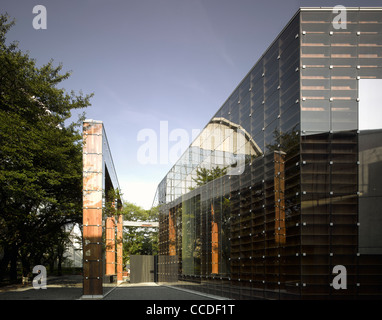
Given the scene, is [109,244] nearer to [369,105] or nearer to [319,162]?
[319,162]

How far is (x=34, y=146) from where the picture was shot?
2423cm

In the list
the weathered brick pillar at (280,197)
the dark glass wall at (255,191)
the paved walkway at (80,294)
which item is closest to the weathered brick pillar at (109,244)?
the paved walkway at (80,294)

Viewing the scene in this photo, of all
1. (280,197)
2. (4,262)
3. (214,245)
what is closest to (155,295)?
(214,245)

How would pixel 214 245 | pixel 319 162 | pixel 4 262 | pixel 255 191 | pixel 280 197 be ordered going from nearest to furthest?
pixel 319 162 < pixel 280 197 < pixel 255 191 < pixel 214 245 < pixel 4 262

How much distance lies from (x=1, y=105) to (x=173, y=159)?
1336cm

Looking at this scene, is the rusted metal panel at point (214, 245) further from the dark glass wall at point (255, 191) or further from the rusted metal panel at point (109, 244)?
the rusted metal panel at point (109, 244)

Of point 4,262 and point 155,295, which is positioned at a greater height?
point 4,262

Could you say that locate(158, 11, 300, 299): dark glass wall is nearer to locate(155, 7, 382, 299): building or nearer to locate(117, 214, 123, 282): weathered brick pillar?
locate(155, 7, 382, 299): building

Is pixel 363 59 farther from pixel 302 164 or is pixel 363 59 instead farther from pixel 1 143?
pixel 1 143

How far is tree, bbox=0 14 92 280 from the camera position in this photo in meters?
23.8

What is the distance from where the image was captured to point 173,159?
112ft

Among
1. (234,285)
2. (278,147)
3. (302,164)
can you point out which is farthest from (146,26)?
(234,285)

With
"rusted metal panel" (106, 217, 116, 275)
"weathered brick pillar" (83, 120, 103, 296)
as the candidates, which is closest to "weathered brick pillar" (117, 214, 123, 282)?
"rusted metal panel" (106, 217, 116, 275)

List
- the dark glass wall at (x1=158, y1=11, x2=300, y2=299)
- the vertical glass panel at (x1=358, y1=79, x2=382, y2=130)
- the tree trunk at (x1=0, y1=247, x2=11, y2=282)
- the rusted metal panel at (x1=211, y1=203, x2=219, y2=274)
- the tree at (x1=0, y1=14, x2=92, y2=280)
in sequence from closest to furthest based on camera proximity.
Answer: the vertical glass panel at (x1=358, y1=79, x2=382, y2=130) < the dark glass wall at (x1=158, y1=11, x2=300, y2=299) < the rusted metal panel at (x1=211, y1=203, x2=219, y2=274) < the tree at (x1=0, y1=14, x2=92, y2=280) < the tree trunk at (x1=0, y1=247, x2=11, y2=282)
